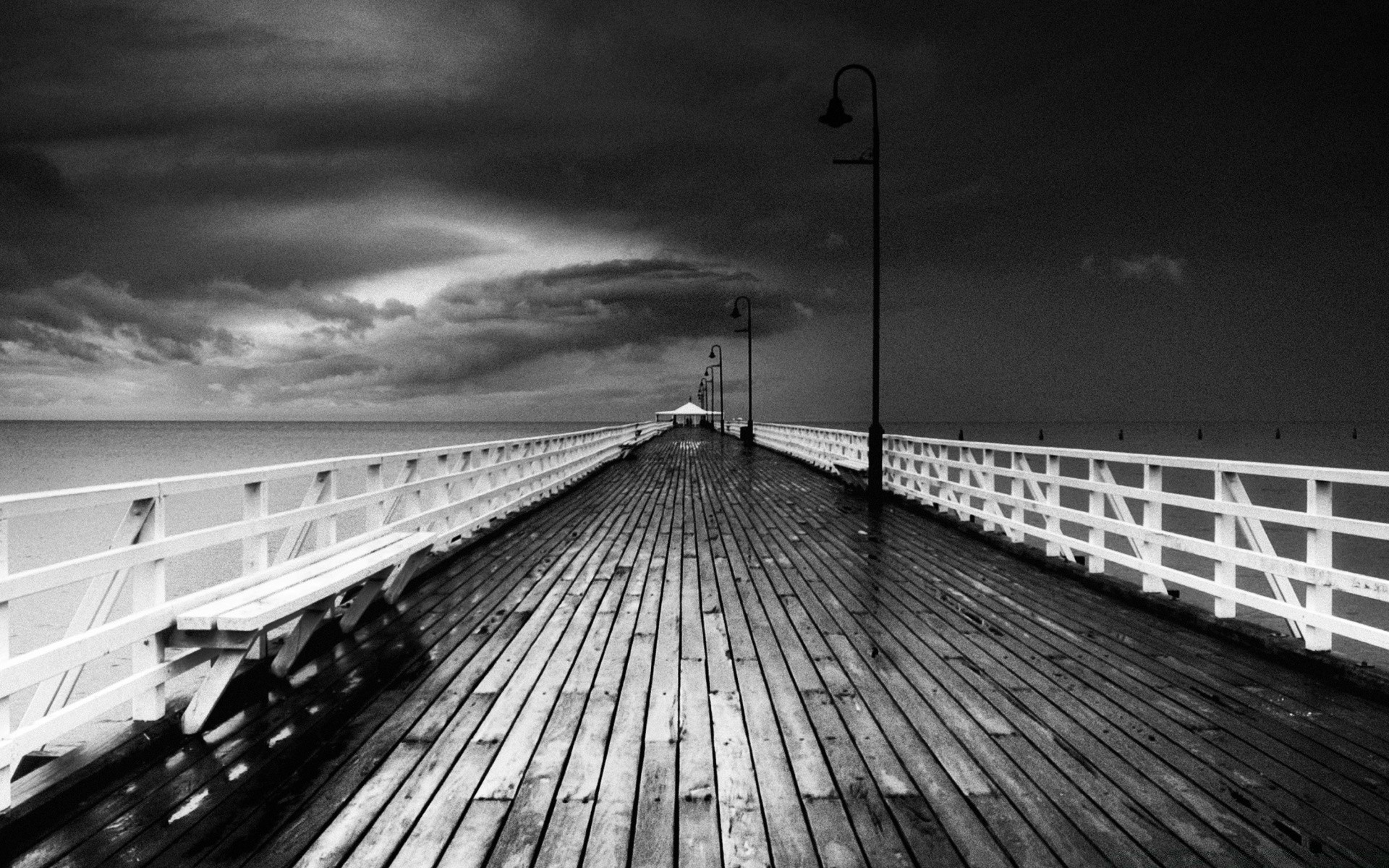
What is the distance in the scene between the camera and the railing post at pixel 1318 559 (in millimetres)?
4320

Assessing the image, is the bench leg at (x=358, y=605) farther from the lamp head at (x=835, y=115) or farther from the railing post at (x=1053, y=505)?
the lamp head at (x=835, y=115)

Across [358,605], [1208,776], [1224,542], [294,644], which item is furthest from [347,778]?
[1224,542]

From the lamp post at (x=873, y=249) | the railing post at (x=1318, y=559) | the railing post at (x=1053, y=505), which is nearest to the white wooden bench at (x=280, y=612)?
the railing post at (x=1318, y=559)

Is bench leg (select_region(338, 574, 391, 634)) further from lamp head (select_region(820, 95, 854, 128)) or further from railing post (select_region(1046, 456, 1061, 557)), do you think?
lamp head (select_region(820, 95, 854, 128))

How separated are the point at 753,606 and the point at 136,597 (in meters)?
3.90

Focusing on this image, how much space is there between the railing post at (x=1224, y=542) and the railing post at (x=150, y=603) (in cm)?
626

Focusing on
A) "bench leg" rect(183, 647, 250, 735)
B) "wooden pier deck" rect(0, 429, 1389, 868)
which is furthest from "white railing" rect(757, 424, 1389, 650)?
"bench leg" rect(183, 647, 250, 735)

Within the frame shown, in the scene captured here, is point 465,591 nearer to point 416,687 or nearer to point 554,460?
point 416,687

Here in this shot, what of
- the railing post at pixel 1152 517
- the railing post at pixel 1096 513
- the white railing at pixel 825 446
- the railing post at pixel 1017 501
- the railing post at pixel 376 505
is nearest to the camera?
the railing post at pixel 1152 517

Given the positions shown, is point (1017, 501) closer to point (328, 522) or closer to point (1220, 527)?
point (1220, 527)

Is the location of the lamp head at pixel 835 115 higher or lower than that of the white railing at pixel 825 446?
higher

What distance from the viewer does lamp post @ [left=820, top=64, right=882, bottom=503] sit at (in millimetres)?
12148

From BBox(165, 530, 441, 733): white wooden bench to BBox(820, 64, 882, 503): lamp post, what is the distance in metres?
8.92

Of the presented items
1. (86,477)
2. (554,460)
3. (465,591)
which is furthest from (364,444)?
(465,591)
